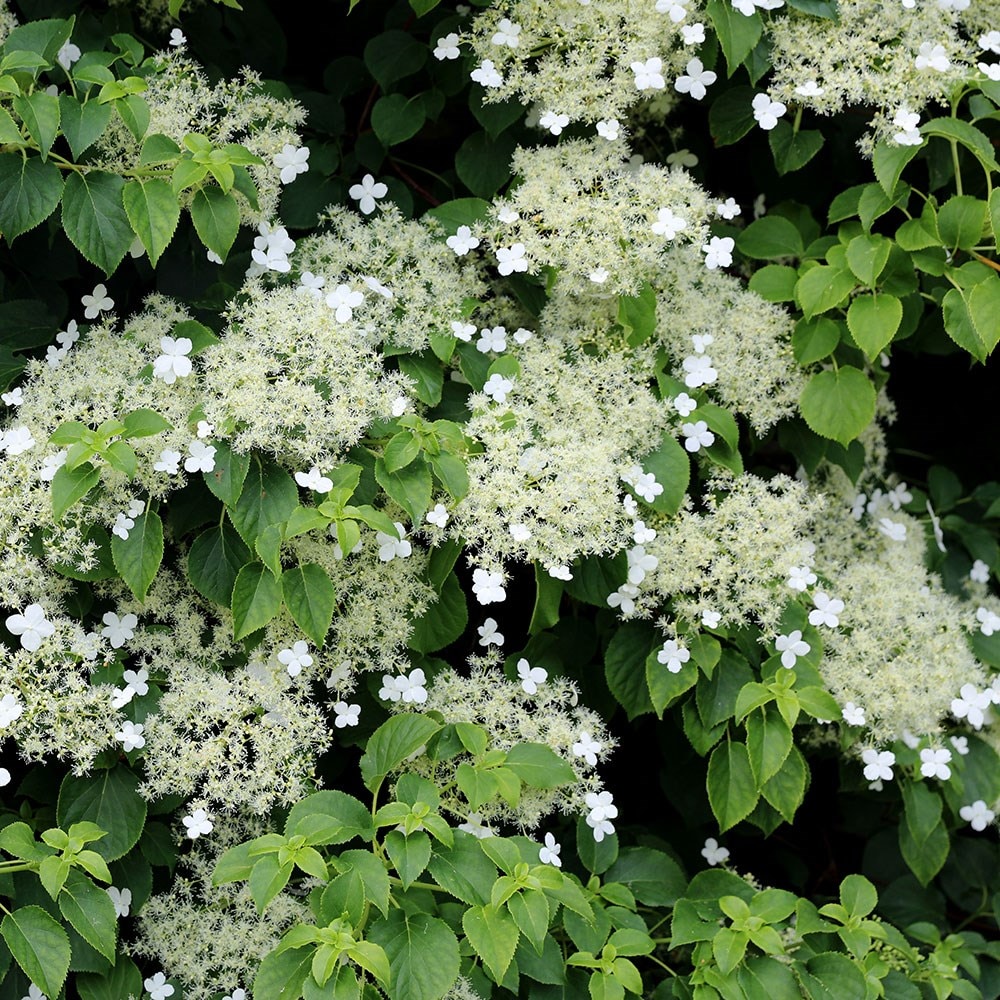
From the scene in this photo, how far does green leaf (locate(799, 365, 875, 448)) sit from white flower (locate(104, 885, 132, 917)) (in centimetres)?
174

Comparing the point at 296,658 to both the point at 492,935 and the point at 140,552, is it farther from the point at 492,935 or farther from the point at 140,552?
the point at 492,935

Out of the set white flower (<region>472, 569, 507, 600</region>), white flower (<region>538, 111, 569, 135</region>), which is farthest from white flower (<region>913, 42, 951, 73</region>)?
white flower (<region>472, 569, 507, 600</region>)

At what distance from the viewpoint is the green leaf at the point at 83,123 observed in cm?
219

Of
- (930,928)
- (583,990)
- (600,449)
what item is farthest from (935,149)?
(583,990)

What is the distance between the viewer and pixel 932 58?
256cm

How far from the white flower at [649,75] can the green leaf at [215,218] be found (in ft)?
2.94

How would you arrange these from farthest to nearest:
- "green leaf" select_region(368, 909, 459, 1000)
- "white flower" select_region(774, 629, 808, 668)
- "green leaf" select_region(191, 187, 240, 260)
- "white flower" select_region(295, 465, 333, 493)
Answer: "white flower" select_region(774, 629, 808, 668), "green leaf" select_region(191, 187, 240, 260), "white flower" select_region(295, 465, 333, 493), "green leaf" select_region(368, 909, 459, 1000)

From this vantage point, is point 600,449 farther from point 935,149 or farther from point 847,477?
point 935,149

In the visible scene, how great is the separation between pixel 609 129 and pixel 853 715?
1388mm

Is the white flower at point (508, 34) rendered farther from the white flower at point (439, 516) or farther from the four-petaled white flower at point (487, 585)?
the four-petaled white flower at point (487, 585)

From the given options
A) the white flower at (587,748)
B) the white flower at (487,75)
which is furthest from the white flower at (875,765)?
the white flower at (487,75)

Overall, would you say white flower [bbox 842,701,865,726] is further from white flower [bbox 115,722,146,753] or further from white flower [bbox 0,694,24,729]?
white flower [bbox 0,694,24,729]

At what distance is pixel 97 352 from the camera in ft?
7.93

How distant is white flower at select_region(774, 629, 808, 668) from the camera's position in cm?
248
